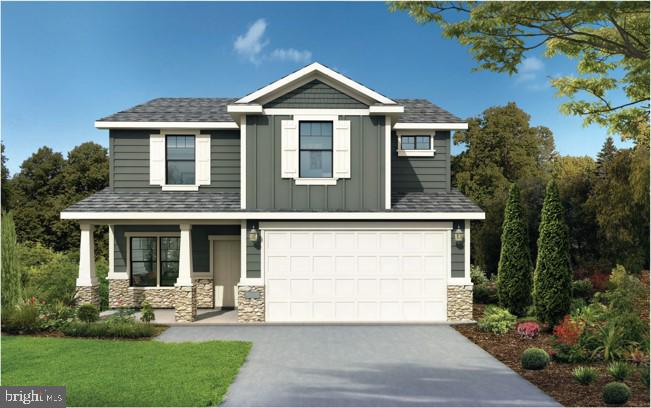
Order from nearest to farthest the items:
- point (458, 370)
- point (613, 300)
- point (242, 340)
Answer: point (458, 370)
point (613, 300)
point (242, 340)

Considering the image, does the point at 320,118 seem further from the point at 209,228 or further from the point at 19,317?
the point at 19,317

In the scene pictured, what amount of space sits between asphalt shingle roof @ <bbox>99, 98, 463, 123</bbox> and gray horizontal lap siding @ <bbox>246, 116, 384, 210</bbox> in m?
2.38

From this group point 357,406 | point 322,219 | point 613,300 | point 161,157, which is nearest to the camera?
point 357,406

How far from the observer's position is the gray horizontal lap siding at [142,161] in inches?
599

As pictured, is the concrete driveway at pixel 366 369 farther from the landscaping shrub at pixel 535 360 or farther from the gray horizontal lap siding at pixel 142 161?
the gray horizontal lap siding at pixel 142 161

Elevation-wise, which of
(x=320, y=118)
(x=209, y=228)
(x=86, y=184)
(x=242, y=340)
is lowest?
(x=242, y=340)

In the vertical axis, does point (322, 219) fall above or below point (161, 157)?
below

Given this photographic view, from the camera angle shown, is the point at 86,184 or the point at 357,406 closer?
the point at 357,406

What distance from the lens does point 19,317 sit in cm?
1195

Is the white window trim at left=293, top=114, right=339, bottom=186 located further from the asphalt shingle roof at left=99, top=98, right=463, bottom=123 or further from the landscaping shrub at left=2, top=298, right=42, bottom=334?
the landscaping shrub at left=2, top=298, right=42, bottom=334

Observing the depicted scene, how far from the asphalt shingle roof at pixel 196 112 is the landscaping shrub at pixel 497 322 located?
6.28 meters

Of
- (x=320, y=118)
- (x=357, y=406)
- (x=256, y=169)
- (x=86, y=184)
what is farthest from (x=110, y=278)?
(x=86, y=184)

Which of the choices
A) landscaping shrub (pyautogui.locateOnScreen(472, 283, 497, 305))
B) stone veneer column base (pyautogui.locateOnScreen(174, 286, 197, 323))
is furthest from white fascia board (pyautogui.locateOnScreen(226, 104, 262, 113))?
landscaping shrub (pyautogui.locateOnScreen(472, 283, 497, 305))

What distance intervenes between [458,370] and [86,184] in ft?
81.3
